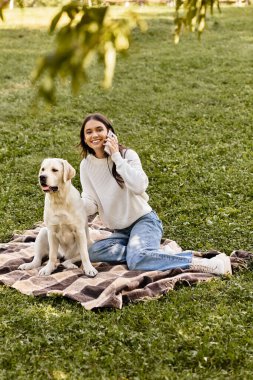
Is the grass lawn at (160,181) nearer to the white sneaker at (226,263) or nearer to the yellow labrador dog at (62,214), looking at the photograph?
the white sneaker at (226,263)

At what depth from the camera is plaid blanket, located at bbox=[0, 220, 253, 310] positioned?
5305 millimetres

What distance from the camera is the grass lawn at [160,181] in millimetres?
4434

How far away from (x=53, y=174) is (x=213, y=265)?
1.67 metres

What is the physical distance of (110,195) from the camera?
6.08 m

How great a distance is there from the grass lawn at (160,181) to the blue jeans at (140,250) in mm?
460

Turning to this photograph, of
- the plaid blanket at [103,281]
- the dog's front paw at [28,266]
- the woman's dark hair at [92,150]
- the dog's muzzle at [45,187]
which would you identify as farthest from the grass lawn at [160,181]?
the woman's dark hair at [92,150]

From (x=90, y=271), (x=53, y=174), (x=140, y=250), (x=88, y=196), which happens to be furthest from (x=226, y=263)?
(x=53, y=174)

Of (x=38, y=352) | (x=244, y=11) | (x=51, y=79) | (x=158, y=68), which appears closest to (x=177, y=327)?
(x=38, y=352)

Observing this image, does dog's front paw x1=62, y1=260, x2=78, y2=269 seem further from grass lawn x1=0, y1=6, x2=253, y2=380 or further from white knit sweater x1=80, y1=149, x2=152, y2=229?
grass lawn x1=0, y1=6, x2=253, y2=380

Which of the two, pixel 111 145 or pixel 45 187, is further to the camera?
pixel 111 145

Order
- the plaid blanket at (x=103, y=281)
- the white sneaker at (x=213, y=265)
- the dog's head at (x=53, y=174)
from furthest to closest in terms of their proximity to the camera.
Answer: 1. the white sneaker at (x=213, y=265)
2. the dog's head at (x=53, y=174)
3. the plaid blanket at (x=103, y=281)

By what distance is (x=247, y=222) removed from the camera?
7.32 metres

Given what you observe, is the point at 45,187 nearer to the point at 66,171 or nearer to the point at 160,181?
the point at 66,171

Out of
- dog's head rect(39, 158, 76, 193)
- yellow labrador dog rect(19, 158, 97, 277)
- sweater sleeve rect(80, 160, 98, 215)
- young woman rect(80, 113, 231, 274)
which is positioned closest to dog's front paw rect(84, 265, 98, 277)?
yellow labrador dog rect(19, 158, 97, 277)
